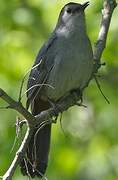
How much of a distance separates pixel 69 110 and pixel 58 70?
208 cm

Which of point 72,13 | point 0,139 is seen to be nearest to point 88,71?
point 72,13

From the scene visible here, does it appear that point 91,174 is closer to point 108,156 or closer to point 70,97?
point 108,156

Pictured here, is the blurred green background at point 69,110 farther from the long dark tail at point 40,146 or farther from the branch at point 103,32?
the branch at point 103,32

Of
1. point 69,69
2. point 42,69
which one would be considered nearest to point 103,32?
point 69,69

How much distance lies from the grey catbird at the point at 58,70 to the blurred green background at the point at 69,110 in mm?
1060

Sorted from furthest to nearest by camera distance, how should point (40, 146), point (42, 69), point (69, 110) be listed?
point (69, 110) → point (40, 146) → point (42, 69)

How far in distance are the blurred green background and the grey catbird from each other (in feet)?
3.48

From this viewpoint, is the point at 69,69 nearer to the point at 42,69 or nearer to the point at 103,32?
the point at 42,69

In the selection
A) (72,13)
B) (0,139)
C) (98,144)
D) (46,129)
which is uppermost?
(72,13)

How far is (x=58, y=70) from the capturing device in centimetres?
668

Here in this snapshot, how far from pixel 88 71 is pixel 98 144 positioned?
93.9 inches

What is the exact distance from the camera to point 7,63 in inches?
336

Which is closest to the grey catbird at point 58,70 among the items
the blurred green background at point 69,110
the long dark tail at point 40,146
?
the long dark tail at point 40,146

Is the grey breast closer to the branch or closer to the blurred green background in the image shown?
the branch
